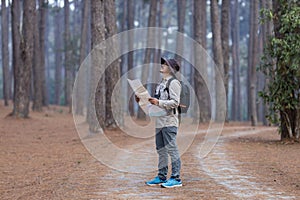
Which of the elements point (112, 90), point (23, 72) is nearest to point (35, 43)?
point (23, 72)

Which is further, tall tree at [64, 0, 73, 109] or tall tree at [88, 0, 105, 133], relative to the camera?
tall tree at [64, 0, 73, 109]

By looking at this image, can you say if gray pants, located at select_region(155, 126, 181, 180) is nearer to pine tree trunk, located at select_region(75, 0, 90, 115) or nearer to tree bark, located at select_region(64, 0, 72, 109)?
pine tree trunk, located at select_region(75, 0, 90, 115)

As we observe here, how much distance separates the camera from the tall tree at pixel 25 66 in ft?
82.7

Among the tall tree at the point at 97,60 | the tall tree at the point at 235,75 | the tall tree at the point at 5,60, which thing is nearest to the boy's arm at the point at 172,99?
the tall tree at the point at 97,60

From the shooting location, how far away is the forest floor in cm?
811

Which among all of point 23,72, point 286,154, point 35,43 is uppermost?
point 35,43

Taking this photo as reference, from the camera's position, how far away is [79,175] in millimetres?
10141

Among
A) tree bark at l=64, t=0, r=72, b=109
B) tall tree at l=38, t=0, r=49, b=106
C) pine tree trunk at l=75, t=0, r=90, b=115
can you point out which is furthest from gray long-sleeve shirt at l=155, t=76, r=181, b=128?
tree bark at l=64, t=0, r=72, b=109

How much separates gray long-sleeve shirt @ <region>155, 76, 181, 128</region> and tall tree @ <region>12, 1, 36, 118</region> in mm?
17689

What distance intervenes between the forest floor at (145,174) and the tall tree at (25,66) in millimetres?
8077

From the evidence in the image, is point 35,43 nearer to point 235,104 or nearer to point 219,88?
point 219,88

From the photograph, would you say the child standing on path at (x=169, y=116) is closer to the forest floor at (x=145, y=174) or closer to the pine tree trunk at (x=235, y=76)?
the forest floor at (x=145, y=174)

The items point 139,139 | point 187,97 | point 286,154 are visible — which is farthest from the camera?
point 139,139

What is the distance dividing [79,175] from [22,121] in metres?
15.8
